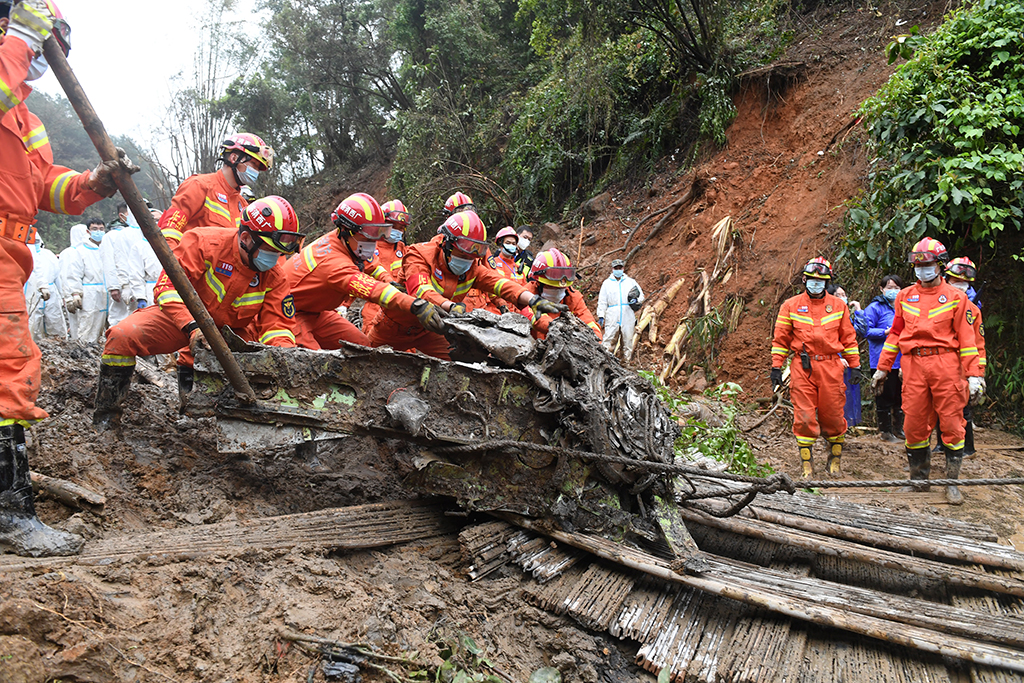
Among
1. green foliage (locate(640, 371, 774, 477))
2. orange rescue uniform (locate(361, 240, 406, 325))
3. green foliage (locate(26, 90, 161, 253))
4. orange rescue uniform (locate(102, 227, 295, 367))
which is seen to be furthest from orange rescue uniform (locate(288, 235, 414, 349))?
green foliage (locate(26, 90, 161, 253))

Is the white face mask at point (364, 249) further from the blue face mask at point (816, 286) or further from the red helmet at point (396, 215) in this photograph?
the blue face mask at point (816, 286)

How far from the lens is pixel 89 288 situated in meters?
7.97

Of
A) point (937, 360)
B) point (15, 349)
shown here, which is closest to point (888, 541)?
point (937, 360)

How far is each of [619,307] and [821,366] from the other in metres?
4.02

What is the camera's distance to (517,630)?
10.2ft

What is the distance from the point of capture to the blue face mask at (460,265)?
4.95 metres

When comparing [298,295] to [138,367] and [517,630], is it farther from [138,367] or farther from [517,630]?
[517,630]

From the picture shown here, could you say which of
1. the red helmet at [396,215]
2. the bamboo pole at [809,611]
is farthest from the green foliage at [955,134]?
the bamboo pole at [809,611]

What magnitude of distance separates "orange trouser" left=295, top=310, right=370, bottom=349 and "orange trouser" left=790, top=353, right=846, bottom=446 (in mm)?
4044

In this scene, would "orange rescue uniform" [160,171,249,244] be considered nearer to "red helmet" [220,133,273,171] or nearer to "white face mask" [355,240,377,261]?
"red helmet" [220,133,273,171]

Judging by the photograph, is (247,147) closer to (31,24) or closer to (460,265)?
(460,265)

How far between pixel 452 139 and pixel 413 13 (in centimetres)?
491

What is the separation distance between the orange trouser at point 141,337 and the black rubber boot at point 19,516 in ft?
3.82

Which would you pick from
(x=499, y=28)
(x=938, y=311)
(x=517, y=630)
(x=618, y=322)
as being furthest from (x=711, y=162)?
(x=517, y=630)
